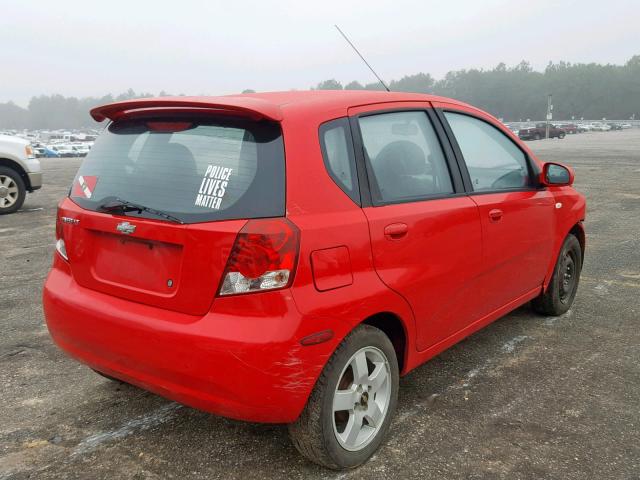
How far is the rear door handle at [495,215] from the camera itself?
335 centimetres

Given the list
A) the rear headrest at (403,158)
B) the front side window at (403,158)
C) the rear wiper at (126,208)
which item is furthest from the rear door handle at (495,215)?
the rear wiper at (126,208)

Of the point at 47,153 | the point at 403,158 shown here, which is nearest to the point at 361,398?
the point at 403,158

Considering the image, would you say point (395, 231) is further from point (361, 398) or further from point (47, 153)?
point (47, 153)

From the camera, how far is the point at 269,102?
253cm

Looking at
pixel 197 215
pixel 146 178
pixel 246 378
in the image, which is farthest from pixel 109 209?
pixel 246 378

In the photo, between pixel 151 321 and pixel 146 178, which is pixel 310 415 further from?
pixel 146 178

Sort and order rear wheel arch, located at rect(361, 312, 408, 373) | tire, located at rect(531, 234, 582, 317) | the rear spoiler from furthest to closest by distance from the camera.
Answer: tire, located at rect(531, 234, 582, 317) < rear wheel arch, located at rect(361, 312, 408, 373) < the rear spoiler

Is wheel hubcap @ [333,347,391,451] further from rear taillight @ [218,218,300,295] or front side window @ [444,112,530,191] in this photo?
front side window @ [444,112,530,191]

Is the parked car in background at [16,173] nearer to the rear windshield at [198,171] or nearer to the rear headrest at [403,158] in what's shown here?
the rear windshield at [198,171]

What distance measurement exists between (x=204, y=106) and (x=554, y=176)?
2.57 metres

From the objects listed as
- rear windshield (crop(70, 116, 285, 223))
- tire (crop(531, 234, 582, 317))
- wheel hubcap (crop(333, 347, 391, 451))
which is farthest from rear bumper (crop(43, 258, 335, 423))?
tire (crop(531, 234, 582, 317))

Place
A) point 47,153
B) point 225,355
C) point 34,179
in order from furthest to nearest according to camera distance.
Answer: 1. point 47,153
2. point 34,179
3. point 225,355

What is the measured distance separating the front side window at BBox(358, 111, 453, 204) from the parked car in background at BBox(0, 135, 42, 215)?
849cm

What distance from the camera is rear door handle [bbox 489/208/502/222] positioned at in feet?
11.0
